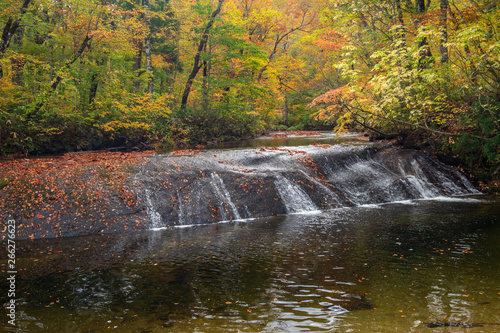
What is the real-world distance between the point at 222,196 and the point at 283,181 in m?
2.21

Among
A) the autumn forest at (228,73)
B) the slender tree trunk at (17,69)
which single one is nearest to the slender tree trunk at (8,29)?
the autumn forest at (228,73)

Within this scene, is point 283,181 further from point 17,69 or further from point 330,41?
point 330,41

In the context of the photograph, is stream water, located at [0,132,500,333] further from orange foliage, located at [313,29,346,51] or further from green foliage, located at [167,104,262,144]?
orange foliage, located at [313,29,346,51]

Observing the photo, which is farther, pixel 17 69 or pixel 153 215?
pixel 17 69

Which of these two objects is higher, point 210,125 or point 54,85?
point 54,85

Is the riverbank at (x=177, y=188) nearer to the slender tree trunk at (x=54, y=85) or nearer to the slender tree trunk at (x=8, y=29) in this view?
the slender tree trunk at (x=54, y=85)

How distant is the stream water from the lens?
3994 millimetres

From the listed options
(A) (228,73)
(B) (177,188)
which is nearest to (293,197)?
(B) (177,188)

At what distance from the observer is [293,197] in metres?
10.9

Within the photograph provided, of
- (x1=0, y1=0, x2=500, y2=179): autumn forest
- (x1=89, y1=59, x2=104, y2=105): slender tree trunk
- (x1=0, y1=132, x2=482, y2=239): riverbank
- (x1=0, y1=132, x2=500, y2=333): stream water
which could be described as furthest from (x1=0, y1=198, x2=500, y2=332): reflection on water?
(x1=89, y1=59, x2=104, y2=105): slender tree trunk

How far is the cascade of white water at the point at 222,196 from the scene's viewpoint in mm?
9820

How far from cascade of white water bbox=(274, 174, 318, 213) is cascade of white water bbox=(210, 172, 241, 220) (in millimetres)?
1650

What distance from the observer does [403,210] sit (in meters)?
10.1

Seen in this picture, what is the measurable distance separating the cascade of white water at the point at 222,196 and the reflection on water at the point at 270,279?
122 cm
